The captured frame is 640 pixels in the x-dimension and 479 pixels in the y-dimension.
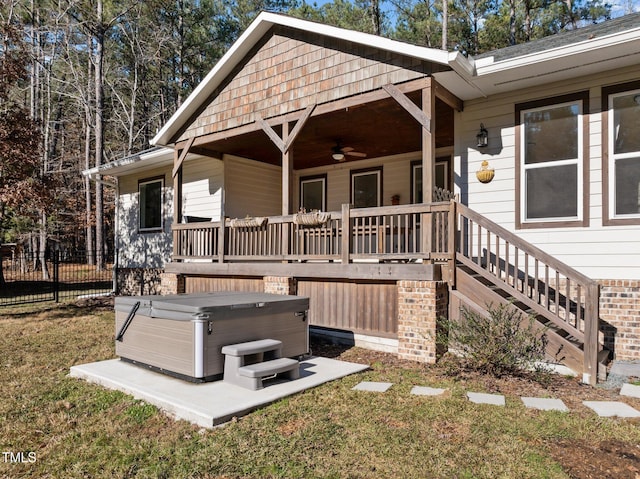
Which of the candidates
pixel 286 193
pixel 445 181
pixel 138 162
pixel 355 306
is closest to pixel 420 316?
pixel 355 306

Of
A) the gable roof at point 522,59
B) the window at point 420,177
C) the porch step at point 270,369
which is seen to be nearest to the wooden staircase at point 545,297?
the gable roof at point 522,59

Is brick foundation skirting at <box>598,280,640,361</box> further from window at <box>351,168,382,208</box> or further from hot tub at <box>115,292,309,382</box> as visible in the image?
window at <box>351,168,382,208</box>

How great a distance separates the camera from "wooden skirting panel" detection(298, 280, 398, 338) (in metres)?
6.40

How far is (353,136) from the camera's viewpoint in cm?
877

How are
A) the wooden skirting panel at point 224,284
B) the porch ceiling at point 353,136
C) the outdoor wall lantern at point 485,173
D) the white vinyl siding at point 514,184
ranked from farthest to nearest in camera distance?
the wooden skirting panel at point 224,284 < the porch ceiling at point 353,136 < the outdoor wall lantern at point 485,173 < the white vinyl siding at point 514,184

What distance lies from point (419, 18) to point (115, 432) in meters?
21.4

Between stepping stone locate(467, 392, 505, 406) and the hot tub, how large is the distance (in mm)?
2096

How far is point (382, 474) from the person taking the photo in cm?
290

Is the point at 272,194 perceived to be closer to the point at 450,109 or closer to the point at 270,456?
the point at 450,109

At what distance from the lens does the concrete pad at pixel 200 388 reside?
12.7 ft

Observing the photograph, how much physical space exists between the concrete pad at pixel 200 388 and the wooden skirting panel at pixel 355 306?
0.96 m

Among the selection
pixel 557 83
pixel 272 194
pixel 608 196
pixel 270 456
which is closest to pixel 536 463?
pixel 270 456

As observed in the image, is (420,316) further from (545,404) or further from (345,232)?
(545,404)

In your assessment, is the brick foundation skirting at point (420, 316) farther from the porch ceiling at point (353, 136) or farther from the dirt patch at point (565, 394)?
the porch ceiling at point (353, 136)
